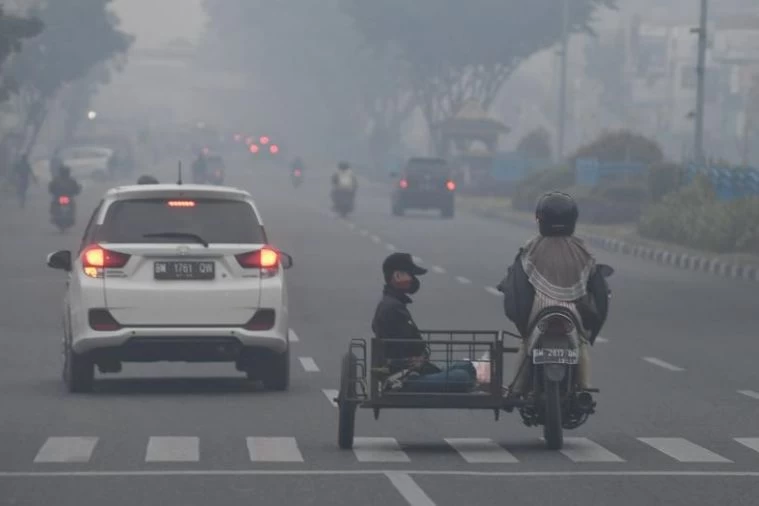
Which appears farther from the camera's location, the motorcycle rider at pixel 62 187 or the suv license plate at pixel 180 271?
the motorcycle rider at pixel 62 187

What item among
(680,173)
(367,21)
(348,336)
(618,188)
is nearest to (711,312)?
(348,336)

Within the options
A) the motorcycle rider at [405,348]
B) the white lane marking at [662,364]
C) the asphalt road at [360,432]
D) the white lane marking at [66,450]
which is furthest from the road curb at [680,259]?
the white lane marking at [66,450]

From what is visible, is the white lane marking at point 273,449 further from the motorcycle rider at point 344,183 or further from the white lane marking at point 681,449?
the motorcycle rider at point 344,183

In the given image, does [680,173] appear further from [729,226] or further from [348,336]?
[348,336]

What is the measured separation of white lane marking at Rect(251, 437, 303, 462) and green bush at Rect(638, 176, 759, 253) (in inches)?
1081

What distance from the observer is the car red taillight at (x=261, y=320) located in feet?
53.6

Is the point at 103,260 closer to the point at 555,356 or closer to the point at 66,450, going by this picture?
the point at 66,450

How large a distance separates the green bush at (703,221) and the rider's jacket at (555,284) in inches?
1079

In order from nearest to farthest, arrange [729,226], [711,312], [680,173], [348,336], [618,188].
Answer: [348,336] → [711,312] → [729,226] → [680,173] → [618,188]

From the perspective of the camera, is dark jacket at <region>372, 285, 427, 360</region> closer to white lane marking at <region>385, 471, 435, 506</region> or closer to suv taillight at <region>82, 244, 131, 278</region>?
white lane marking at <region>385, 471, 435, 506</region>

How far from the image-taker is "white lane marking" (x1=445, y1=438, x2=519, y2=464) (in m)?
12.7

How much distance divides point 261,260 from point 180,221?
68 cm

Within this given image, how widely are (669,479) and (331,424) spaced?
10.9 ft

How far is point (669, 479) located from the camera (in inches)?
469
